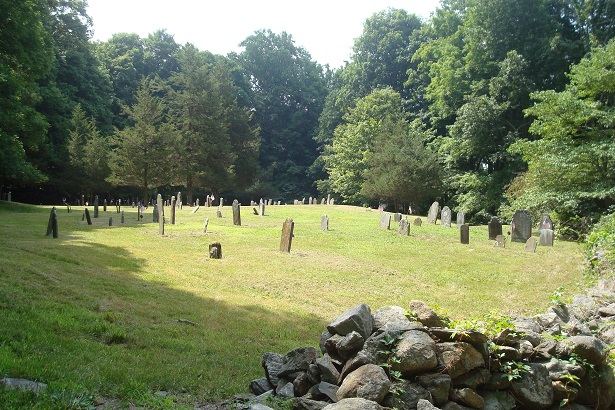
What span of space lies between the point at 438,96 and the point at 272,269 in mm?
38997

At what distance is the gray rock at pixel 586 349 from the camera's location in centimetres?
473

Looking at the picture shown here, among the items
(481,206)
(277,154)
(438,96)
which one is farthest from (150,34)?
(481,206)

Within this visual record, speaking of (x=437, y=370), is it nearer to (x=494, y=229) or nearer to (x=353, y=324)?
(x=353, y=324)

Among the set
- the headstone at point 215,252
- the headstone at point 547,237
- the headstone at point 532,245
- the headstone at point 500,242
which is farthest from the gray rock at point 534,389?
the headstone at point 547,237

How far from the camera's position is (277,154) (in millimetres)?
75938

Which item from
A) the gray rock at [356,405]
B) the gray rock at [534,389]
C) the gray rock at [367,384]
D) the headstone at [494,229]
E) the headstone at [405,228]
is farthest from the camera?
the headstone at [405,228]

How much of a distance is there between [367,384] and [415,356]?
596mm

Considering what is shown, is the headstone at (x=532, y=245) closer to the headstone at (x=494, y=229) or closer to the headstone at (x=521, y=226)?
the headstone at (x=521, y=226)

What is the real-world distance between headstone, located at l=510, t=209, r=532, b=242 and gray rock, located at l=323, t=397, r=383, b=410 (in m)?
19.5

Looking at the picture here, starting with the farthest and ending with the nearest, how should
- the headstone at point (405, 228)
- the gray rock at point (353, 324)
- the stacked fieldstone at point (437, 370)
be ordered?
the headstone at point (405, 228) < the gray rock at point (353, 324) < the stacked fieldstone at point (437, 370)

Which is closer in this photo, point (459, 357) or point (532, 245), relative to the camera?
point (459, 357)

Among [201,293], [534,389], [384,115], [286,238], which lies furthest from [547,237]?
[384,115]

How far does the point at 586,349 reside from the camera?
186 inches

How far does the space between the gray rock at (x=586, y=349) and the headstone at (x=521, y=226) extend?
17635mm
